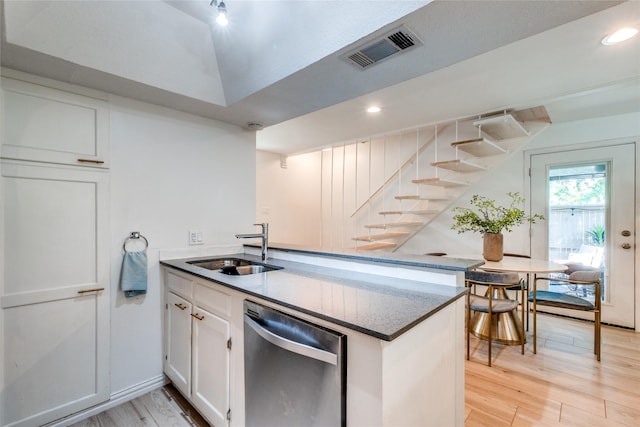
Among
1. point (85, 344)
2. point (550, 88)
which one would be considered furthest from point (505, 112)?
point (85, 344)

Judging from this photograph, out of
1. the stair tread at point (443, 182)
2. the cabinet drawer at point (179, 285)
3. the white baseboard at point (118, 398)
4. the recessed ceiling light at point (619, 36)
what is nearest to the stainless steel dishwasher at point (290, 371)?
the cabinet drawer at point (179, 285)

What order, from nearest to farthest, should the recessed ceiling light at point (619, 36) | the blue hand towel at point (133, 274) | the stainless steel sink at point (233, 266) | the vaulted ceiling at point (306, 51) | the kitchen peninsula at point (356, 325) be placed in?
the kitchen peninsula at point (356, 325)
the vaulted ceiling at point (306, 51)
the recessed ceiling light at point (619, 36)
the blue hand towel at point (133, 274)
the stainless steel sink at point (233, 266)

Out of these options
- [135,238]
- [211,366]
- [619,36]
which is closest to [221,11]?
[135,238]

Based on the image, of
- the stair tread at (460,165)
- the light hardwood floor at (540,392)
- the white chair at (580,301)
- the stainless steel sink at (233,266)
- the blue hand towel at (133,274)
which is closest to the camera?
the light hardwood floor at (540,392)

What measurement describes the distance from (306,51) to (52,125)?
1.55 m

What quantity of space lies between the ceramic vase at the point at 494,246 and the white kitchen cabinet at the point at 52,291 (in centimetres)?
311

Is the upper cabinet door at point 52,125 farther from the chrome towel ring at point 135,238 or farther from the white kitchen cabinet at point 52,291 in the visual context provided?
the chrome towel ring at point 135,238

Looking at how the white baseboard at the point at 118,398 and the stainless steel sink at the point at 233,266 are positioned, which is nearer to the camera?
the white baseboard at the point at 118,398

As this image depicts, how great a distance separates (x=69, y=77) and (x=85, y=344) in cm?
162

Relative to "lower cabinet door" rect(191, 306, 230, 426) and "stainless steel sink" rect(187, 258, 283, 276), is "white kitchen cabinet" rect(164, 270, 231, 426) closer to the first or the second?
"lower cabinet door" rect(191, 306, 230, 426)

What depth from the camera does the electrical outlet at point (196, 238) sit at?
91.0 inches

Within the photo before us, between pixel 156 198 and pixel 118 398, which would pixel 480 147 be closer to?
pixel 156 198

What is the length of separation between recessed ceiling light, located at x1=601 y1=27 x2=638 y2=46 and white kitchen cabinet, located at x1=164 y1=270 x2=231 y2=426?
262cm

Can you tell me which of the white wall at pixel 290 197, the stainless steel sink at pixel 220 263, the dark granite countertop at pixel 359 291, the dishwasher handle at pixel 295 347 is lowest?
the dishwasher handle at pixel 295 347
